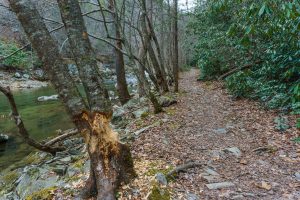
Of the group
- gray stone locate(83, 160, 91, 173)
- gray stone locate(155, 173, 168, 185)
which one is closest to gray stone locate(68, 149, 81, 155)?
gray stone locate(83, 160, 91, 173)

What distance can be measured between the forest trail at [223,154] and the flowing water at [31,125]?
4.46 metres

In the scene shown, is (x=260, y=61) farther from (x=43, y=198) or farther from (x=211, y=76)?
(x=43, y=198)

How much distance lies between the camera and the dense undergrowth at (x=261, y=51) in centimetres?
423

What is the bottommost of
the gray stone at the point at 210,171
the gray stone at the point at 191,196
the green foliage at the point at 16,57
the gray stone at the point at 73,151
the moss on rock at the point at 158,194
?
the gray stone at the point at 73,151

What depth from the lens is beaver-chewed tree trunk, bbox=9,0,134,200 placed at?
3.19 meters

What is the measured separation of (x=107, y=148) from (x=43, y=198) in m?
1.37

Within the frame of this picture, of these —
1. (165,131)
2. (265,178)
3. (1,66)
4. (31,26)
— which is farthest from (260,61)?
(1,66)

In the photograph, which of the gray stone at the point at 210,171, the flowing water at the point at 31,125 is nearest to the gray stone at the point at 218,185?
the gray stone at the point at 210,171

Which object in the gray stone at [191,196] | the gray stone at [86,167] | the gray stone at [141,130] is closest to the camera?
the gray stone at [191,196]

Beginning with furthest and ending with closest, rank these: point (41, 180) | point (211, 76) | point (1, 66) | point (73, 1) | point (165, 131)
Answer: point (1, 66), point (211, 76), point (165, 131), point (41, 180), point (73, 1)

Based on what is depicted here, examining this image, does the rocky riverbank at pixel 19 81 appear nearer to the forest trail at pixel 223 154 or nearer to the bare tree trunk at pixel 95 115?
the forest trail at pixel 223 154

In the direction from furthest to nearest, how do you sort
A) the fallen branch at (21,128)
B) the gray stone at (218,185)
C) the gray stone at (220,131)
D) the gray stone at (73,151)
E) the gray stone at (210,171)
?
the gray stone at (73,151), the gray stone at (220,131), the fallen branch at (21,128), the gray stone at (210,171), the gray stone at (218,185)

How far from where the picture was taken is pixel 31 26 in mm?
3111

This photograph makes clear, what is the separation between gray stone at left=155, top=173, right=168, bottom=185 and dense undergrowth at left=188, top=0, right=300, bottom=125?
7.07ft
